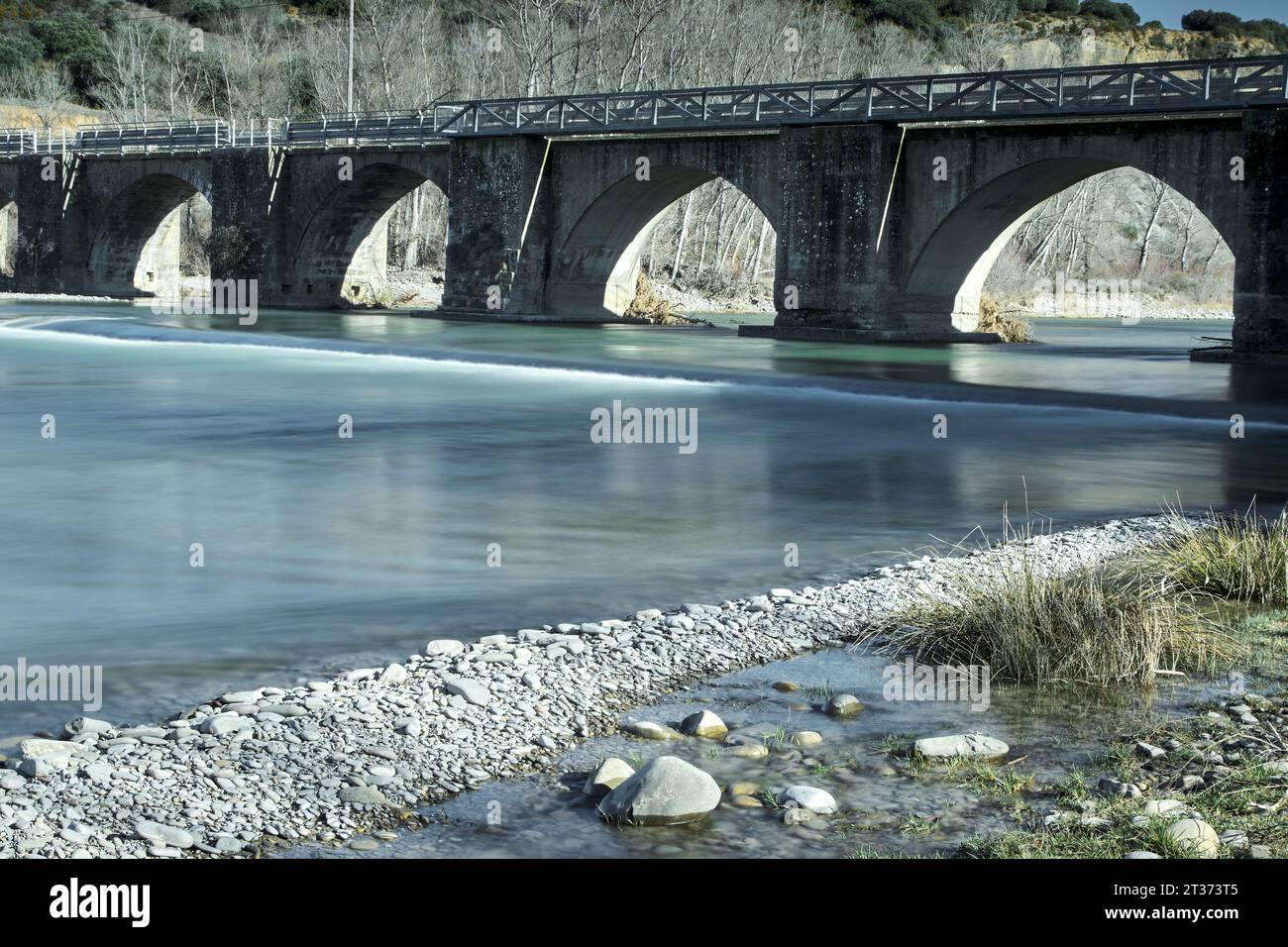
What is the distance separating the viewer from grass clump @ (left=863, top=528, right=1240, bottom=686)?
8.31m

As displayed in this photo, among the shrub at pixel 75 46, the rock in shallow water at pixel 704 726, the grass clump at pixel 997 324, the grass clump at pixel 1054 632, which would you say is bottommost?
the rock in shallow water at pixel 704 726

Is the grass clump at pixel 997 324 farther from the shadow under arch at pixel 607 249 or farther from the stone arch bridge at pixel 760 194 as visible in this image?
the shadow under arch at pixel 607 249

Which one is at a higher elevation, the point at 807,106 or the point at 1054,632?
the point at 807,106

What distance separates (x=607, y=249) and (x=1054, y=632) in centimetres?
3761

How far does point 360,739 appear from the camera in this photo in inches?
268

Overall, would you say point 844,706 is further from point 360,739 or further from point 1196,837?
point 360,739

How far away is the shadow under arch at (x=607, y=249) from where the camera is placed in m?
43.7

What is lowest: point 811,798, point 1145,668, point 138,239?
point 811,798

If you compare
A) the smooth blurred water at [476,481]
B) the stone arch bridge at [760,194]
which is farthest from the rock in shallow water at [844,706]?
the stone arch bridge at [760,194]

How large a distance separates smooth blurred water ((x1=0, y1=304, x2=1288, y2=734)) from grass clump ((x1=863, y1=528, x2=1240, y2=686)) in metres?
1.89

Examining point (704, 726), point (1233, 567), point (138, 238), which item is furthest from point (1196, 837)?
point (138, 238)

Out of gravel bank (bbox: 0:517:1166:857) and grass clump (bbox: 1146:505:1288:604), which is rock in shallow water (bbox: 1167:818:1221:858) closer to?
gravel bank (bbox: 0:517:1166:857)

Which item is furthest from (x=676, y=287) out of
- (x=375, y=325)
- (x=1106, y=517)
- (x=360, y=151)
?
(x=1106, y=517)

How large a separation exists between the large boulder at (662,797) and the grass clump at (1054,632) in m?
2.74
